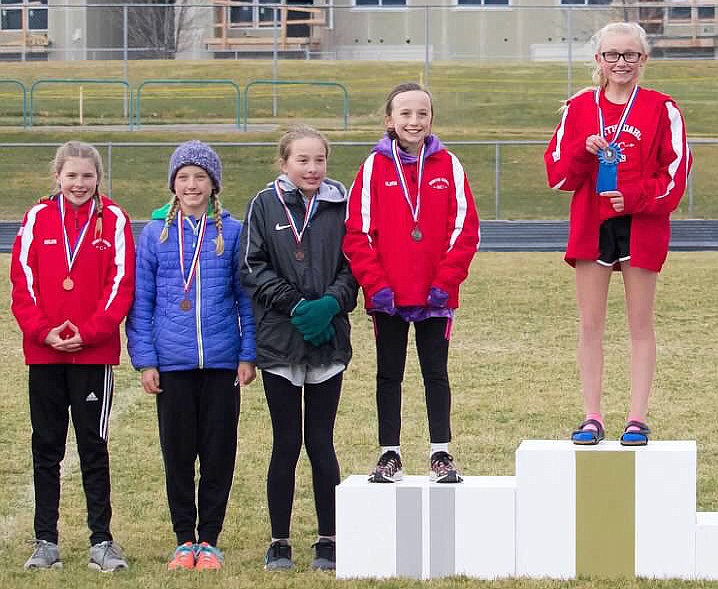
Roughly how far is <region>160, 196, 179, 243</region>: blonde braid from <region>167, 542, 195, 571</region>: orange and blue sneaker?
3.81ft

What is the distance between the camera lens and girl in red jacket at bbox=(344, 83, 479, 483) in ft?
16.9

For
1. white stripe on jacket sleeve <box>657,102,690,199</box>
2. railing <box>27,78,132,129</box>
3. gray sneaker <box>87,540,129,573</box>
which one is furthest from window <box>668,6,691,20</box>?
gray sneaker <box>87,540,129,573</box>

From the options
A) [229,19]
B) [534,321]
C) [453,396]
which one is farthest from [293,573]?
[229,19]

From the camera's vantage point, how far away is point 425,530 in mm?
5039

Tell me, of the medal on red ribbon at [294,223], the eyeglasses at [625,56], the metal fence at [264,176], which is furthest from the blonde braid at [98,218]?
the metal fence at [264,176]

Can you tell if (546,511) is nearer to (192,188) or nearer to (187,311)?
(187,311)

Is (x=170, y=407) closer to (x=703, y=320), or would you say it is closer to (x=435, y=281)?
(x=435, y=281)

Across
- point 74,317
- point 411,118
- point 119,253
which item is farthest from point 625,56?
point 74,317

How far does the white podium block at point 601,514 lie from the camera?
4930 mm

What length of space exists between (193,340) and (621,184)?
1704mm

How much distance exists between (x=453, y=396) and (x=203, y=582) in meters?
4.19

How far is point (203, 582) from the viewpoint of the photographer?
4.95 metres

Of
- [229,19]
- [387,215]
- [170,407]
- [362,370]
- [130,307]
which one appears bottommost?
[362,370]

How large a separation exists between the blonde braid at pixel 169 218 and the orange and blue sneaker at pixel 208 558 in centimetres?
117
